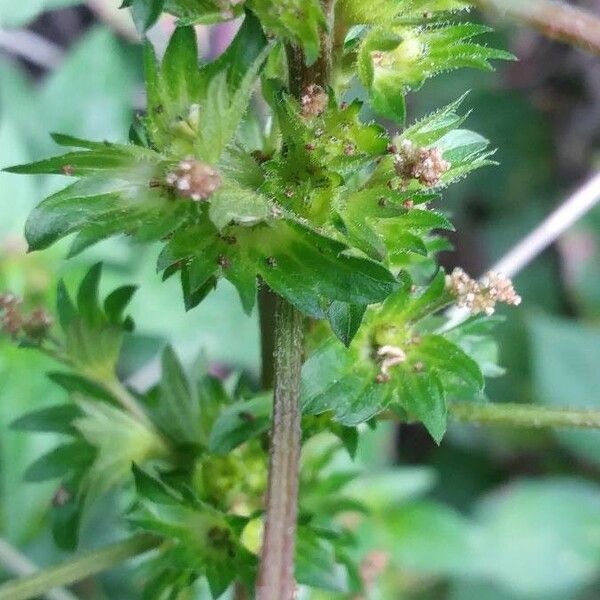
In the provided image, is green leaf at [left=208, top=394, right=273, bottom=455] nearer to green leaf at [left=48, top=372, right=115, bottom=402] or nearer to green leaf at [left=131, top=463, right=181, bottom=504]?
green leaf at [left=131, top=463, right=181, bottom=504]

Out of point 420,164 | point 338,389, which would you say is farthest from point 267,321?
point 420,164

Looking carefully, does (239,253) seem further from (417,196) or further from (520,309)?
(520,309)

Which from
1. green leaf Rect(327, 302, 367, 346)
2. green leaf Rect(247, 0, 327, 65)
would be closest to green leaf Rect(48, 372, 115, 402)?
green leaf Rect(327, 302, 367, 346)

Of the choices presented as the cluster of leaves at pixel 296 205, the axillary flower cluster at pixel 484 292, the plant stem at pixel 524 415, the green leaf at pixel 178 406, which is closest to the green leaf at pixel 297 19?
the cluster of leaves at pixel 296 205

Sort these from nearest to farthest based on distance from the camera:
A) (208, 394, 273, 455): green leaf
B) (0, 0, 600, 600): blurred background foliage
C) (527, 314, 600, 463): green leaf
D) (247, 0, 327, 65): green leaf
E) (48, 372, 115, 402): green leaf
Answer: (247, 0, 327, 65): green leaf → (208, 394, 273, 455): green leaf → (48, 372, 115, 402): green leaf → (0, 0, 600, 600): blurred background foliage → (527, 314, 600, 463): green leaf

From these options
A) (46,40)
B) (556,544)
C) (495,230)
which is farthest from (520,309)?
(46,40)

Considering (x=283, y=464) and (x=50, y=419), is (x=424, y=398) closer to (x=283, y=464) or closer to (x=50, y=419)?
(x=283, y=464)
